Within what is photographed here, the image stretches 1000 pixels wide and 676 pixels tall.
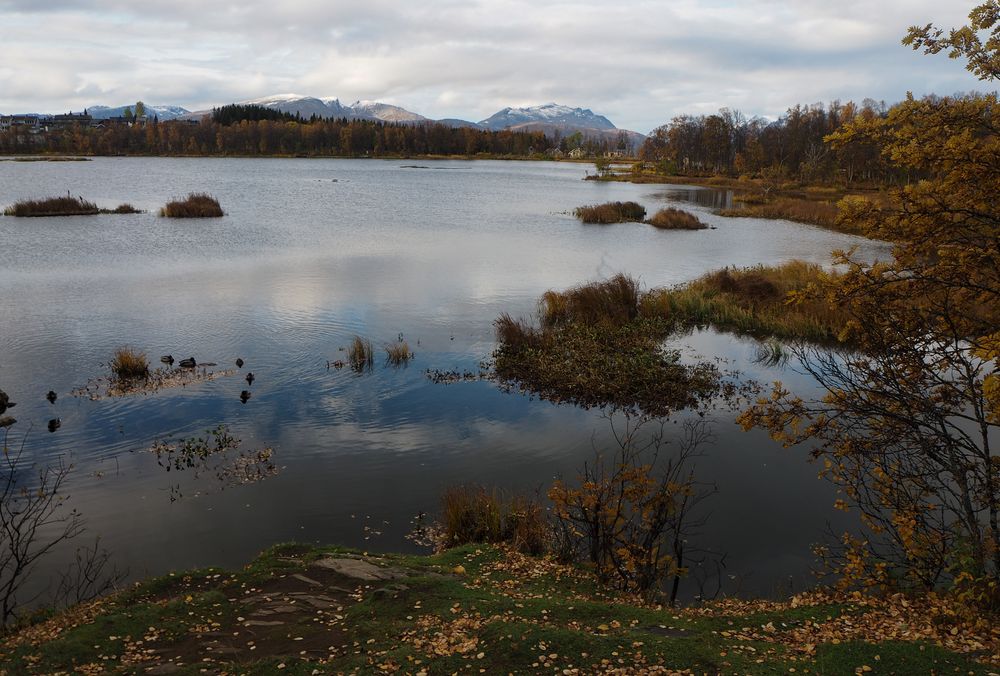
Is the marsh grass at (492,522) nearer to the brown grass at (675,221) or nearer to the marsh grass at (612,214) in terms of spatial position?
the brown grass at (675,221)

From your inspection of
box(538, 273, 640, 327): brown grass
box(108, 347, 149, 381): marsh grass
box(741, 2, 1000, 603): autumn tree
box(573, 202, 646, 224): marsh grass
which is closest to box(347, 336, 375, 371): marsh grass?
box(108, 347, 149, 381): marsh grass

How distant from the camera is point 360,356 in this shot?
936 inches

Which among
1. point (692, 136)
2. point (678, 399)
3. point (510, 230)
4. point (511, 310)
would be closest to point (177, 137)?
point (692, 136)

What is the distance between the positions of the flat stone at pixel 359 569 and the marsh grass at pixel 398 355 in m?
13.0

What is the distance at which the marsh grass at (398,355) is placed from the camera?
24.2 m

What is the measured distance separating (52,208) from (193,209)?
1091 centimetres

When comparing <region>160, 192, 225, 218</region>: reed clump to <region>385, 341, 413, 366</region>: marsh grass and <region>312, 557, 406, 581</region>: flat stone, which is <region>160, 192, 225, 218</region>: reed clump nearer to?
<region>385, 341, 413, 366</region>: marsh grass

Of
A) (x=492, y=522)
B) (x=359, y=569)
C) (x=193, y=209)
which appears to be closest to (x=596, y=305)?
(x=492, y=522)

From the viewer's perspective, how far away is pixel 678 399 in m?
20.8

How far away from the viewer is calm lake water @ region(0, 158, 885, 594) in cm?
1416

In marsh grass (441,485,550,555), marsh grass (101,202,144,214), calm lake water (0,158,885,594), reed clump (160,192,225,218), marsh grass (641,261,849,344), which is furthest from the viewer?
marsh grass (101,202,144,214)

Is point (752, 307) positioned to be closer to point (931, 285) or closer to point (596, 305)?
point (596, 305)

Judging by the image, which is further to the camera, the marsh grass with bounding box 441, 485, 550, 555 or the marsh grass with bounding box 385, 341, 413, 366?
the marsh grass with bounding box 385, 341, 413, 366

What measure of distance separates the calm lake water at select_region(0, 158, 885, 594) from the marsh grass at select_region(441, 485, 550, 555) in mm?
1152
